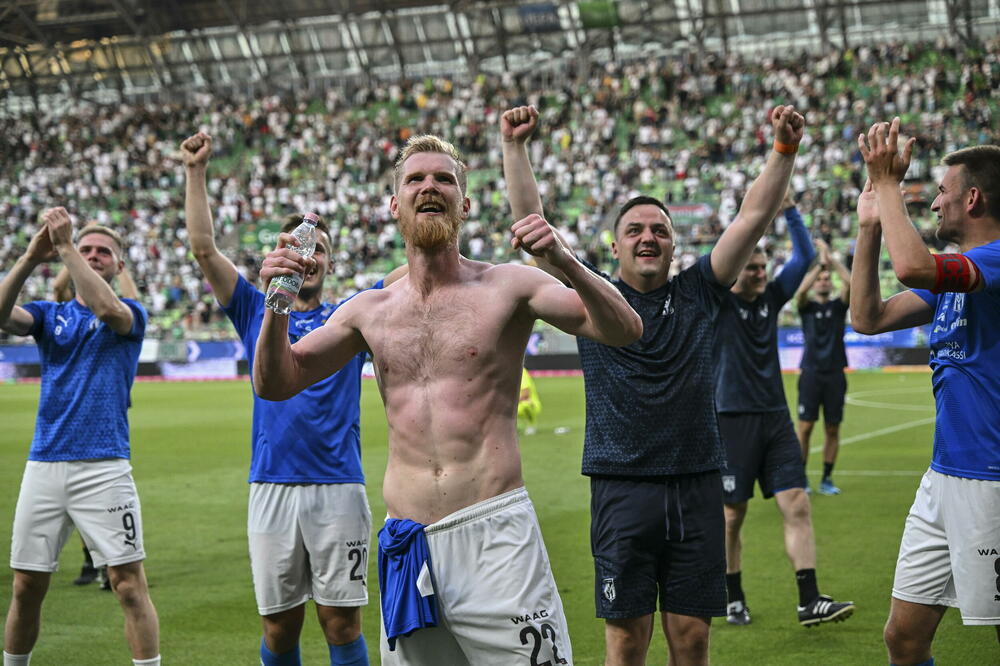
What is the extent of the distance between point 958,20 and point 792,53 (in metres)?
6.68

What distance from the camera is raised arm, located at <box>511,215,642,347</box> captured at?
345cm

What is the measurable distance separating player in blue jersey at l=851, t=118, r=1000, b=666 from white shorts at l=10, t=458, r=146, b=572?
159 inches

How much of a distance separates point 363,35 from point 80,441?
160 ft

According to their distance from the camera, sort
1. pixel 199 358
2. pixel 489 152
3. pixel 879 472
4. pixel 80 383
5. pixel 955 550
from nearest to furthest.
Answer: pixel 955 550
pixel 80 383
pixel 879 472
pixel 199 358
pixel 489 152

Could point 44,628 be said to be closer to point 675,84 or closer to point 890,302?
point 890,302

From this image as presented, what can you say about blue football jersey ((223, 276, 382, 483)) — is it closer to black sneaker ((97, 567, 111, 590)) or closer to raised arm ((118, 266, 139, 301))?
raised arm ((118, 266, 139, 301))

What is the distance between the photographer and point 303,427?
18.3 ft

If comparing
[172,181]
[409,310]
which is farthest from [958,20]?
[409,310]

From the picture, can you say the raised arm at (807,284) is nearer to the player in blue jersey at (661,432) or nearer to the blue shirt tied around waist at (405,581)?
the player in blue jersey at (661,432)

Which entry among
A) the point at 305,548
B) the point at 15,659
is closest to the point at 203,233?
the point at 305,548

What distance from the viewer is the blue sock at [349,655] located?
5.41 metres

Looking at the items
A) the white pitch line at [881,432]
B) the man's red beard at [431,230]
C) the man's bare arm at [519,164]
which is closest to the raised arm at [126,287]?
the man's bare arm at [519,164]

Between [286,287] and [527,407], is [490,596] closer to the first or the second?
[286,287]

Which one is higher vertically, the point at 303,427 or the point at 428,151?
the point at 428,151
